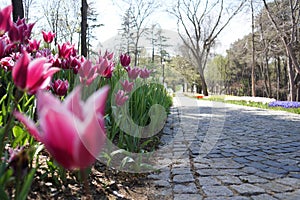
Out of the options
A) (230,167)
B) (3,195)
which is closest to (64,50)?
(3,195)

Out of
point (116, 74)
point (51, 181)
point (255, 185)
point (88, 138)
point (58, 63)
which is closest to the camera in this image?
point (88, 138)

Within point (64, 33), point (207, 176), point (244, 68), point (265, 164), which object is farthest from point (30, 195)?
point (244, 68)

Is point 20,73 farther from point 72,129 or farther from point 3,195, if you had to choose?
point 3,195

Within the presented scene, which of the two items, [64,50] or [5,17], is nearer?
[5,17]

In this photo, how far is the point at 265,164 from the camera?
2.76 meters

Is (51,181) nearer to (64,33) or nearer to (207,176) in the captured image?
(207,176)

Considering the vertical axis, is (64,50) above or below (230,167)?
above

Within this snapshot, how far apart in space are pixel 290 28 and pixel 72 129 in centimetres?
1348

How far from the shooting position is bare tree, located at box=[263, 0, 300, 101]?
11.1 m

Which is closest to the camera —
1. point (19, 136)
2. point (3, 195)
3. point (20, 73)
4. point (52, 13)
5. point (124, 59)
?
point (20, 73)

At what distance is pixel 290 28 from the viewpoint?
12031 millimetres

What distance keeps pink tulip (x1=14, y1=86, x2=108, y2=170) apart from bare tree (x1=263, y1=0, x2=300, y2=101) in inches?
469

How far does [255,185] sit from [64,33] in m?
23.8

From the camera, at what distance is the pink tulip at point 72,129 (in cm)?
53
